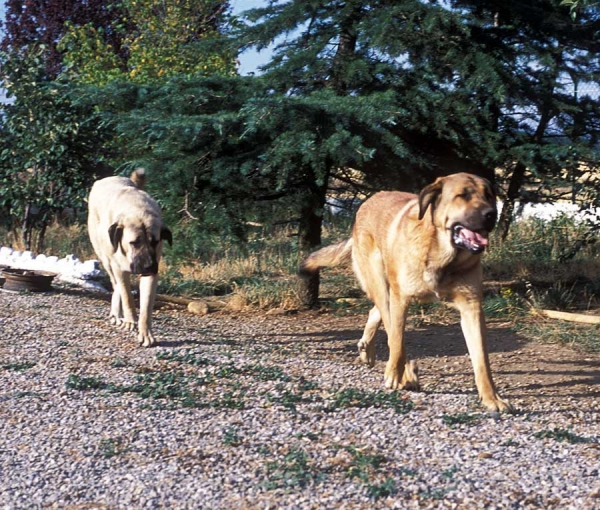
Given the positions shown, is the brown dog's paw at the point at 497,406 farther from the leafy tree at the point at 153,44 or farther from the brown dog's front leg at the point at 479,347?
the leafy tree at the point at 153,44

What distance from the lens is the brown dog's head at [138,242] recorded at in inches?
316

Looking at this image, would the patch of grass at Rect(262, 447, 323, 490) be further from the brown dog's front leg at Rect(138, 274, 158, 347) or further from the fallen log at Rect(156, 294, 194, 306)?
the fallen log at Rect(156, 294, 194, 306)

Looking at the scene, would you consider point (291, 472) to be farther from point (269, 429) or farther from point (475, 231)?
point (475, 231)

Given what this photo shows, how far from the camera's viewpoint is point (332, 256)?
8.01m

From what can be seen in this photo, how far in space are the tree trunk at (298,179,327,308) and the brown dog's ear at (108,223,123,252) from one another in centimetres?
264

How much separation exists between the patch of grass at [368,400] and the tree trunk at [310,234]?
168 inches

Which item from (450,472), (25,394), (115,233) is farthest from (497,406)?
(115,233)

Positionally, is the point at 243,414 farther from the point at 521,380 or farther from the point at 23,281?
the point at 23,281

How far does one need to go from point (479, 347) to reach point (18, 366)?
334cm

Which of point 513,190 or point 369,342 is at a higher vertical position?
point 513,190


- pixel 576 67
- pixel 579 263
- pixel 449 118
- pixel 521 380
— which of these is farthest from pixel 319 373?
pixel 579 263

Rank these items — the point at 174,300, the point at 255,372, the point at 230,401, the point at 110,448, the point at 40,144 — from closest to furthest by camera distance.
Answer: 1. the point at 110,448
2. the point at 230,401
3. the point at 255,372
4. the point at 174,300
5. the point at 40,144

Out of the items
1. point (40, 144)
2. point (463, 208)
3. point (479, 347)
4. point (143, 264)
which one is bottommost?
point (479, 347)

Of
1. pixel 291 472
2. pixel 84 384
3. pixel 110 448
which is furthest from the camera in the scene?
pixel 84 384
